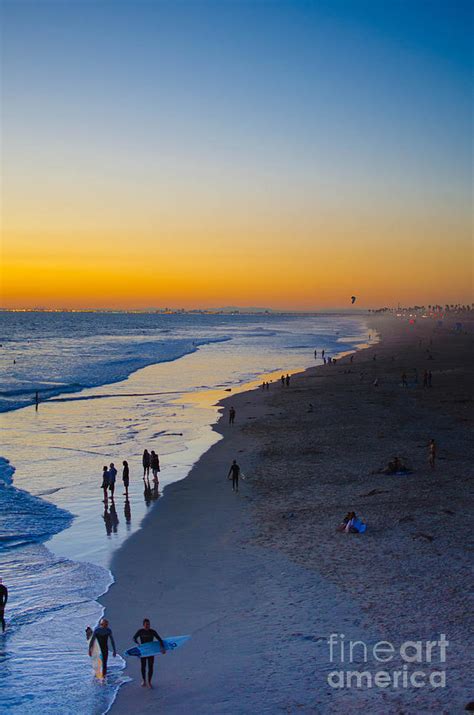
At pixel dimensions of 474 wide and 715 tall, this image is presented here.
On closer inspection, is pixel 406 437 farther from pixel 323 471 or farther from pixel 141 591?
pixel 141 591

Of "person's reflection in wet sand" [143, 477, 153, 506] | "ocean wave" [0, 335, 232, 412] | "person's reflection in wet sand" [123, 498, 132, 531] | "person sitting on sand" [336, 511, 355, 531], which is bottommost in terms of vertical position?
"person's reflection in wet sand" [123, 498, 132, 531]

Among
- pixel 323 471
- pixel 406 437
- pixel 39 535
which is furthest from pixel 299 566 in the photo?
pixel 406 437

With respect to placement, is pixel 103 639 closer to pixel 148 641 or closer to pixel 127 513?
pixel 148 641

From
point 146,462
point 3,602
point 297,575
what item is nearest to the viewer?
point 3,602

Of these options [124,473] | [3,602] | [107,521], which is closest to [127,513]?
[107,521]

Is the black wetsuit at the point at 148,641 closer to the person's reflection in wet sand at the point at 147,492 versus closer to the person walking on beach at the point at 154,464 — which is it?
the person's reflection in wet sand at the point at 147,492

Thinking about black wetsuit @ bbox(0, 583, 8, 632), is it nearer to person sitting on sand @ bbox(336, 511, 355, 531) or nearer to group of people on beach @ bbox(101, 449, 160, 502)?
group of people on beach @ bbox(101, 449, 160, 502)

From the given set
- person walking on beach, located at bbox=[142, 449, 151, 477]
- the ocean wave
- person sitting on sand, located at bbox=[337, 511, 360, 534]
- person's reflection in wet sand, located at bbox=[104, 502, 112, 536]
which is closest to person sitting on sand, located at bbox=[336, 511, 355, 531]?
person sitting on sand, located at bbox=[337, 511, 360, 534]

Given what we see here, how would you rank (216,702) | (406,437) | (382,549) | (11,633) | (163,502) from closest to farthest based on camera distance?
(216,702), (11,633), (382,549), (163,502), (406,437)

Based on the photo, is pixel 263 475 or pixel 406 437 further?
pixel 406 437
